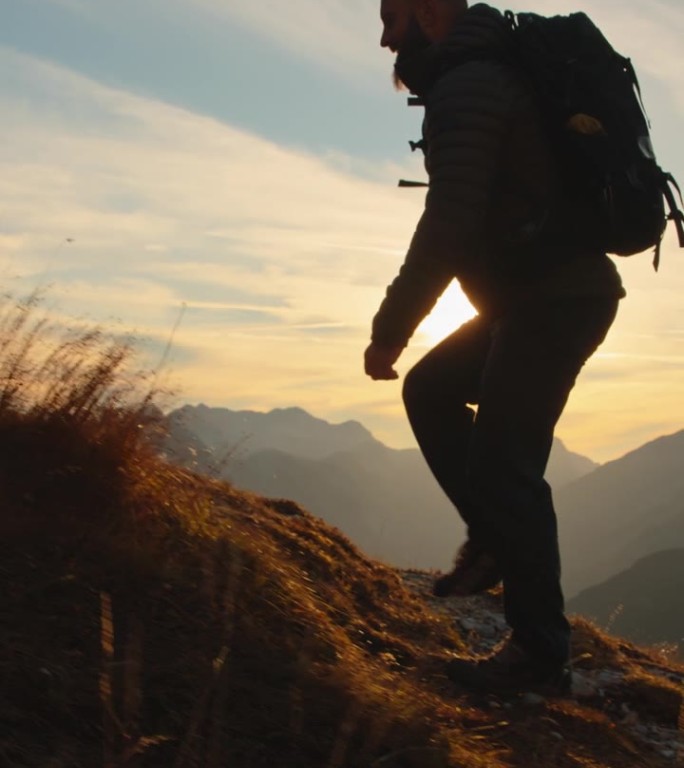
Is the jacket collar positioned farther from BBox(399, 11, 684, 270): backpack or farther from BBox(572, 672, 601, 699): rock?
BBox(572, 672, 601, 699): rock

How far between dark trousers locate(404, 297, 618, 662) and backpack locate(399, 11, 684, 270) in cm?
34

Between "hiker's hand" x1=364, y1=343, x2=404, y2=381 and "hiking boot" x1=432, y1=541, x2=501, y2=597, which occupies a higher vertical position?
"hiker's hand" x1=364, y1=343, x2=404, y2=381

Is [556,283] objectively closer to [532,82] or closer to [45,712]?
[532,82]

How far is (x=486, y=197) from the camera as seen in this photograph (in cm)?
321

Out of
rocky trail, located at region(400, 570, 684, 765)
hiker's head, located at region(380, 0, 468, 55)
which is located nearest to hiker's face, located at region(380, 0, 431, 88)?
hiker's head, located at region(380, 0, 468, 55)

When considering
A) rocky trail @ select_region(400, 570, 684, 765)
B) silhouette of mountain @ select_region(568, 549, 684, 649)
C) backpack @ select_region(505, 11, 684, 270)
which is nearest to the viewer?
backpack @ select_region(505, 11, 684, 270)

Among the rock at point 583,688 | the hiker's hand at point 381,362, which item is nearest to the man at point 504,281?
the hiker's hand at point 381,362

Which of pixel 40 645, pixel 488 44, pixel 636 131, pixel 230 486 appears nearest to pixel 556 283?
pixel 636 131

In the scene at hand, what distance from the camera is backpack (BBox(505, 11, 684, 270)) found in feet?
10.3

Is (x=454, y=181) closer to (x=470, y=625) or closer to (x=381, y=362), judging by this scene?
(x=381, y=362)

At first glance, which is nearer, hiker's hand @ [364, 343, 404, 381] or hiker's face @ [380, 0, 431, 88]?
hiker's hand @ [364, 343, 404, 381]

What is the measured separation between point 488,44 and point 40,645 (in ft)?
8.37

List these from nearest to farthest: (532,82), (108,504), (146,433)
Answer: (532,82), (108,504), (146,433)

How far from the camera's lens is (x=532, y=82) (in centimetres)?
318
